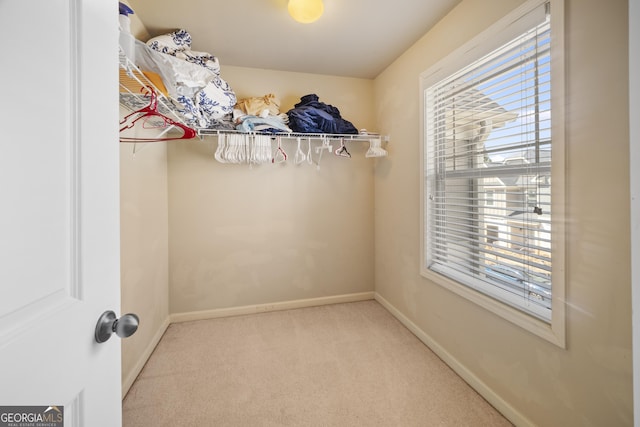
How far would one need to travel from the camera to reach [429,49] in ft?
6.53

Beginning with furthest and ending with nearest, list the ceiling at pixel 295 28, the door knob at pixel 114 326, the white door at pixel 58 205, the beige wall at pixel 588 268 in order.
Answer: the ceiling at pixel 295 28, the beige wall at pixel 588 268, the door knob at pixel 114 326, the white door at pixel 58 205

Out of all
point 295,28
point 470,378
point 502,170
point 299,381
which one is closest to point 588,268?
point 502,170

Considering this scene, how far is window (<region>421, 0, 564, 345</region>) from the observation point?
1.22 metres

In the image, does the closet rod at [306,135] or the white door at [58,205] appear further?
the closet rod at [306,135]

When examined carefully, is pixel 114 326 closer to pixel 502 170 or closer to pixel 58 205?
pixel 58 205

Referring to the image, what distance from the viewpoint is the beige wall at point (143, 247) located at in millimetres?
1598

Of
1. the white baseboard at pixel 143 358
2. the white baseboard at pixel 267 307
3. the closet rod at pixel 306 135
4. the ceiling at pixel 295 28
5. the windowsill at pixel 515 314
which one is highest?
the ceiling at pixel 295 28

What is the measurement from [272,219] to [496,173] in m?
1.89

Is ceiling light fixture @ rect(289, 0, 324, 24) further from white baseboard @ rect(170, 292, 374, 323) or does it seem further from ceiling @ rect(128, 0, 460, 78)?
white baseboard @ rect(170, 292, 374, 323)

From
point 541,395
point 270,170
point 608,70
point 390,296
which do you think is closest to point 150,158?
point 270,170

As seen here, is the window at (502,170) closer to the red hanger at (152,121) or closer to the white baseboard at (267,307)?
the white baseboard at (267,307)

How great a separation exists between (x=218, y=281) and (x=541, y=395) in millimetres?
2398

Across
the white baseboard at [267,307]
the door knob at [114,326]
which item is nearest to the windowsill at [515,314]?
the white baseboard at [267,307]

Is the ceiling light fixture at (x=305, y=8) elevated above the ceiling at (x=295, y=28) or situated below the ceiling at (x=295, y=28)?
below
